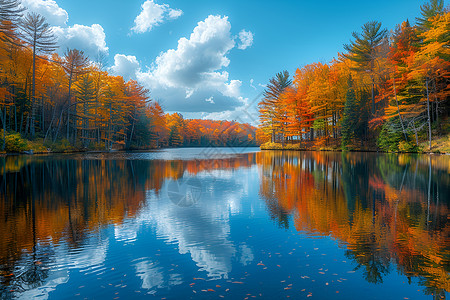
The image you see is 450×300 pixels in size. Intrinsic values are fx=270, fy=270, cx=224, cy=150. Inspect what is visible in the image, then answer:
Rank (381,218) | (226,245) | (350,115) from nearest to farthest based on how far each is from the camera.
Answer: (226,245) → (381,218) → (350,115)

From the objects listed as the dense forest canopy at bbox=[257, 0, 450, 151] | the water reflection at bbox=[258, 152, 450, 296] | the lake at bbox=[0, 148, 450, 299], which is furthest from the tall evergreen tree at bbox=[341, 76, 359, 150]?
the lake at bbox=[0, 148, 450, 299]

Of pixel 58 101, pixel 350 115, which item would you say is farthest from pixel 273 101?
pixel 58 101

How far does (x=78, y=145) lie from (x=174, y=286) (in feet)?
157

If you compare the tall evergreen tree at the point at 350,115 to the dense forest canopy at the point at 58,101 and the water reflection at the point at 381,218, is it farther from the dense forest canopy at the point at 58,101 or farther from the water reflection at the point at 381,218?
the water reflection at the point at 381,218

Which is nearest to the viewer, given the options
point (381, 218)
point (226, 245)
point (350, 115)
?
point (226, 245)

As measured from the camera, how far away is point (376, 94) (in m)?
42.8

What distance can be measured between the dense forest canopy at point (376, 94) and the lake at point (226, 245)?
87.1ft

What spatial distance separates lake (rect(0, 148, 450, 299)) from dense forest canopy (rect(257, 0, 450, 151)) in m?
26.5

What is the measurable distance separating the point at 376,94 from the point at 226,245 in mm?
45559

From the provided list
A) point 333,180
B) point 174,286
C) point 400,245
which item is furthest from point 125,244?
point 333,180

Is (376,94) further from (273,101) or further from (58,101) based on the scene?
(58,101)

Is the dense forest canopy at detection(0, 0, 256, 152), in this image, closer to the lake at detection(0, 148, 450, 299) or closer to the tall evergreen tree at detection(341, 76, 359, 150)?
→ the tall evergreen tree at detection(341, 76, 359, 150)

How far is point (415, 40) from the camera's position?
37.1 m

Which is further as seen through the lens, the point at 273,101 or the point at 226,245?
the point at 273,101
